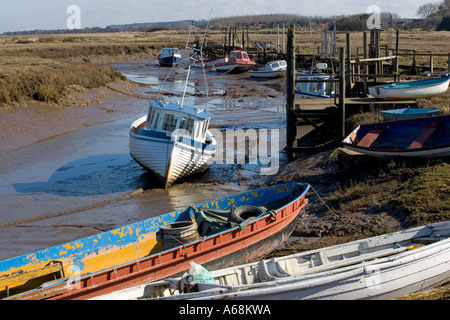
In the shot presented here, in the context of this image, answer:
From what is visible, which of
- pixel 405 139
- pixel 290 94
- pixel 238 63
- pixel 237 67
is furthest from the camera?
pixel 237 67

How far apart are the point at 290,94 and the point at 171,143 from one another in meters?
3.97

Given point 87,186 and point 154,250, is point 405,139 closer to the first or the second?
point 154,250

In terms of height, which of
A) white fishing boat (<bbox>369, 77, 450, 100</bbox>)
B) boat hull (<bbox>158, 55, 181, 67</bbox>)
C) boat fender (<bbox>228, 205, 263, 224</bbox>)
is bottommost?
boat fender (<bbox>228, 205, 263, 224</bbox>)

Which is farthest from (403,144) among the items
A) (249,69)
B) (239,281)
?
(249,69)

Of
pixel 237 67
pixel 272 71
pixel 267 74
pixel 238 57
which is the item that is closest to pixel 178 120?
pixel 272 71

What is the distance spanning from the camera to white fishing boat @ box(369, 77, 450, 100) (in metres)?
18.0

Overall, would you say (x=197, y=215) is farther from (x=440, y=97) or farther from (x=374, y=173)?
(x=440, y=97)

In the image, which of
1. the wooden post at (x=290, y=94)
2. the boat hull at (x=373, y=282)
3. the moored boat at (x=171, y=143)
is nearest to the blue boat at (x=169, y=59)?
the moored boat at (x=171, y=143)

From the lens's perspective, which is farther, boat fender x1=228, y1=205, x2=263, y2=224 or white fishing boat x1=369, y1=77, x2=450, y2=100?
white fishing boat x1=369, y1=77, x2=450, y2=100

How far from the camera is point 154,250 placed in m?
10.5

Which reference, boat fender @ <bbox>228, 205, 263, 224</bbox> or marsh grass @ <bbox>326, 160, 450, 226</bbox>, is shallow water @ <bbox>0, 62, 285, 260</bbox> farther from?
marsh grass @ <bbox>326, 160, 450, 226</bbox>

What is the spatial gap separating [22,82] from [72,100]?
268cm

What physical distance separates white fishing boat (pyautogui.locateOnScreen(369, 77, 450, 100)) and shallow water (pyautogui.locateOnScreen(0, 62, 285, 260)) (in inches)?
156

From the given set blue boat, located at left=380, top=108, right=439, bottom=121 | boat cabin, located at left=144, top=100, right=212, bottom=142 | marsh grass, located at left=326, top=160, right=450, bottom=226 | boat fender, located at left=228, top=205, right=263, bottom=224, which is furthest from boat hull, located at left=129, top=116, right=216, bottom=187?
blue boat, located at left=380, top=108, right=439, bottom=121
